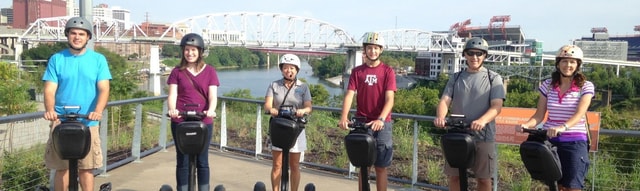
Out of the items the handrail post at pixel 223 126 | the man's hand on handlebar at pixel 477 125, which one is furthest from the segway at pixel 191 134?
the handrail post at pixel 223 126

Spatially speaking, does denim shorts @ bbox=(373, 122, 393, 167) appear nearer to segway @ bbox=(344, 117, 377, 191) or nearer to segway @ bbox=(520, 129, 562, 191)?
segway @ bbox=(344, 117, 377, 191)

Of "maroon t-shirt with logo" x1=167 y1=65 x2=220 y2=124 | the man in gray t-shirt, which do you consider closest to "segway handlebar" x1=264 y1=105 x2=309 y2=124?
"maroon t-shirt with logo" x1=167 y1=65 x2=220 y2=124

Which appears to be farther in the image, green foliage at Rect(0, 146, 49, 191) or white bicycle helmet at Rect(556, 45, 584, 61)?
green foliage at Rect(0, 146, 49, 191)

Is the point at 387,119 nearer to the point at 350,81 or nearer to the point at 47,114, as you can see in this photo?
the point at 350,81

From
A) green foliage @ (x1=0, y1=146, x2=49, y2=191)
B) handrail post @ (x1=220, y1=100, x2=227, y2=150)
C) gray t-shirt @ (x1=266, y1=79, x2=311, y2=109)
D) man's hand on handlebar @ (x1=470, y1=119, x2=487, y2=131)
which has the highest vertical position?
gray t-shirt @ (x1=266, y1=79, x2=311, y2=109)

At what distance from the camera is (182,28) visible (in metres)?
86.9

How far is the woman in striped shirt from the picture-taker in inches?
148

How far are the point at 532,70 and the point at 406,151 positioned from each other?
235 ft

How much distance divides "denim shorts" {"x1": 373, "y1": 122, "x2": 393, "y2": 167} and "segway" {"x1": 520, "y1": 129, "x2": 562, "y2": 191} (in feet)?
3.52

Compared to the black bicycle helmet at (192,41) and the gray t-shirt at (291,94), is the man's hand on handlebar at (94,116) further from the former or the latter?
the gray t-shirt at (291,94)

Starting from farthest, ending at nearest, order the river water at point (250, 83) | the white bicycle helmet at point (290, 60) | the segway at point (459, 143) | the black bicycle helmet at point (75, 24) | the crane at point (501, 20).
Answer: the crane at point (501, 20) < the river water at point (250, 83) < the white bicycle helmet at point (290, 60) < the black bicycle helmet at point (75, 24) < the segway at point (459, 143)

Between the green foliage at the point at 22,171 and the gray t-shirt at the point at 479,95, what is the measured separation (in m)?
4.07

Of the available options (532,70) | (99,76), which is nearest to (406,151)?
(99,76)

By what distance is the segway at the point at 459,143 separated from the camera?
144 inches
